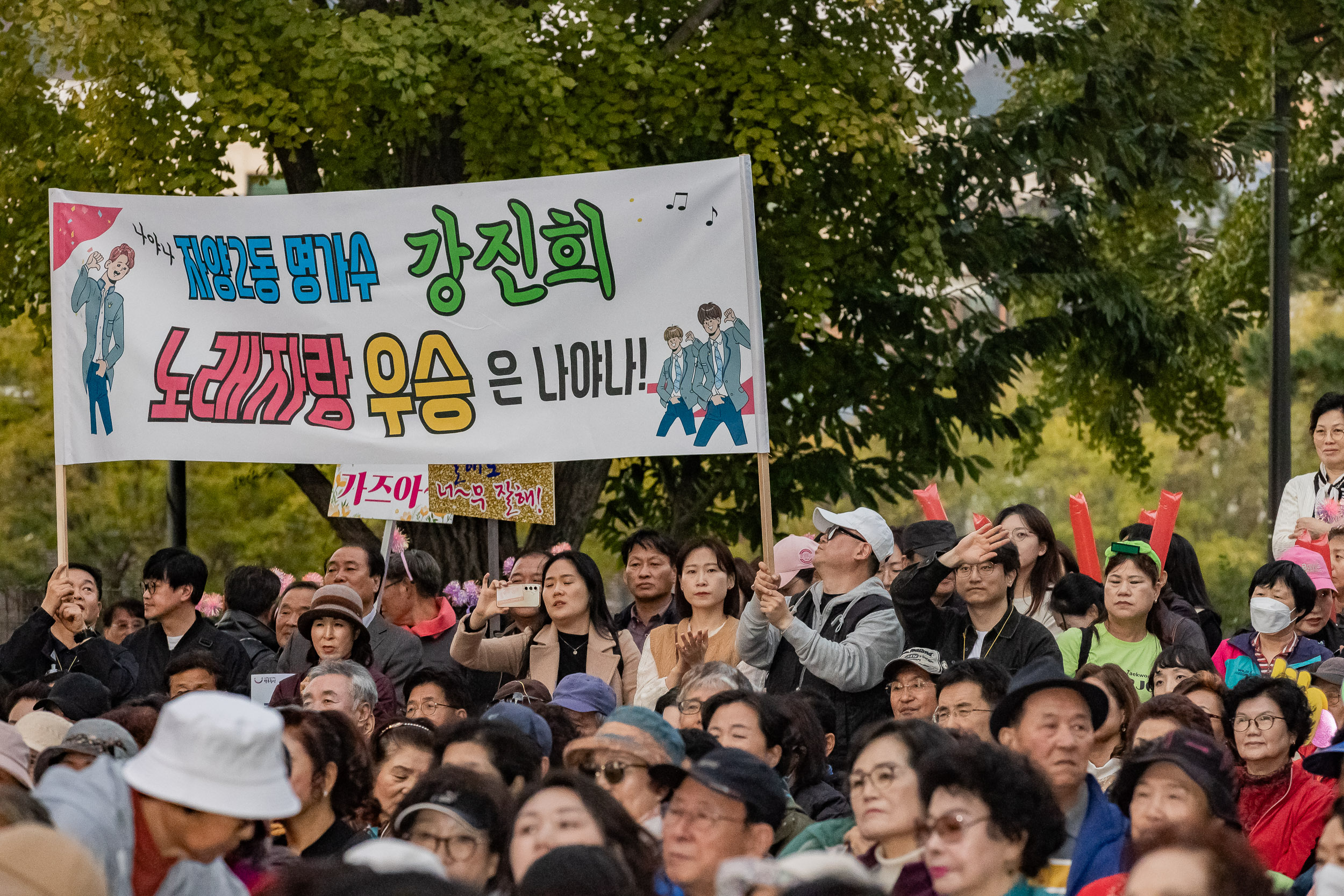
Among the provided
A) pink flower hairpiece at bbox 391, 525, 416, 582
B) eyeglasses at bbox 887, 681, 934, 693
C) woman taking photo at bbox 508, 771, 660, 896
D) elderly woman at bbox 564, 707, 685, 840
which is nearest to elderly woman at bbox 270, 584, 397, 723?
pink flower hairpiece at bbox 391, 525, 416, 582

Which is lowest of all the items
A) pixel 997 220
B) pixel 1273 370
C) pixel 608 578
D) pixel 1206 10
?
pixel 608 578

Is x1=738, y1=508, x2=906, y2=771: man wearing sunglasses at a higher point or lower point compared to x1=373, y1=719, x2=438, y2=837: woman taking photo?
higher

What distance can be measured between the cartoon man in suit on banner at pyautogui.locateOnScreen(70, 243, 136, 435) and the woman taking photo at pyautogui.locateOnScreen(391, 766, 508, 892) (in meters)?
4.40

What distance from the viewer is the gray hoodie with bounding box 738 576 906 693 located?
639cm

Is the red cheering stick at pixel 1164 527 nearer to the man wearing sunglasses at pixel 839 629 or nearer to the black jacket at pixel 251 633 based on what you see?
the man wearing sunglasses at pixel 839 629

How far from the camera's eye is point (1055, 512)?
47000mm

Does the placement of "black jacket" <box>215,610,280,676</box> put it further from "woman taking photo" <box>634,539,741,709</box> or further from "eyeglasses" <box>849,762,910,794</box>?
"eyeglasses" <box>849,762,910,794</box>

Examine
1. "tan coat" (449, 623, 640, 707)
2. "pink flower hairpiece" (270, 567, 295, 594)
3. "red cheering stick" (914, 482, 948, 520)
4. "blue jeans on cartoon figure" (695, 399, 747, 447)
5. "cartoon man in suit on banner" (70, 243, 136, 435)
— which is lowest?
"tan coat" (449, 623, 640, 707)

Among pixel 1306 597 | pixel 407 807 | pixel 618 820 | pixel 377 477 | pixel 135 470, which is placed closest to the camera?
pixel 618 820

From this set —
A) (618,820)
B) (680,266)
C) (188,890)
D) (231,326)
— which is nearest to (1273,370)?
(680,266)

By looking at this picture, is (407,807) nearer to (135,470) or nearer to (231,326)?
(231,326)

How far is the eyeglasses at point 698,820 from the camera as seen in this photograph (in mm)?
4445

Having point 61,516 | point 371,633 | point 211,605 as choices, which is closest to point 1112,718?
point 371,633

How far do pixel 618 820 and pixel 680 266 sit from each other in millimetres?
3872
